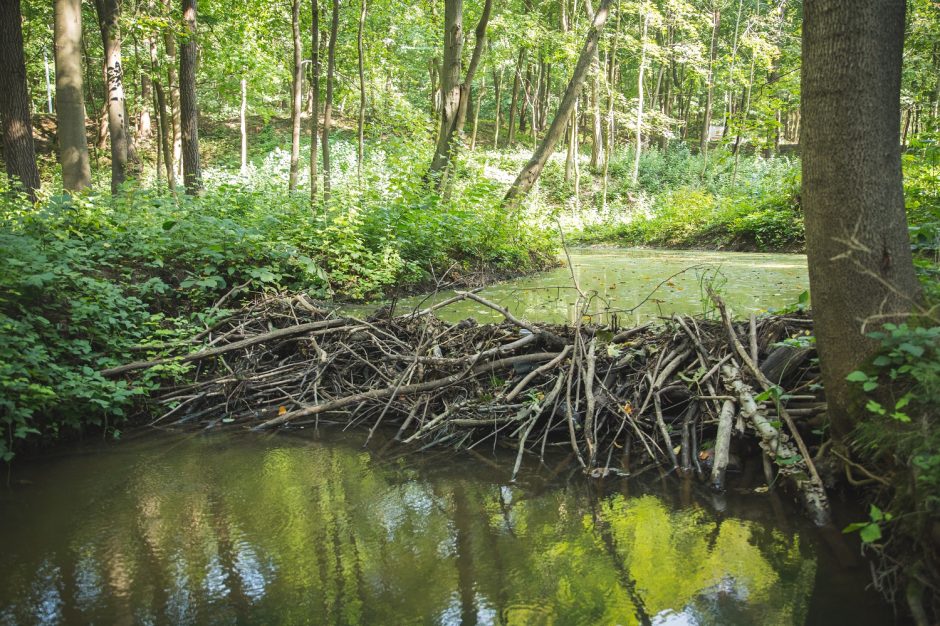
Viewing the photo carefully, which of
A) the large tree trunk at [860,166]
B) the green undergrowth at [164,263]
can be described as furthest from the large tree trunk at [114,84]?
the large tree trunk at [860,166]

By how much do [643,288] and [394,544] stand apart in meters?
8.40

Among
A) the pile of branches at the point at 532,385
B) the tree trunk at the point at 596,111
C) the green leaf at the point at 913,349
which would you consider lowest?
the pile of branches at the point at 532,385

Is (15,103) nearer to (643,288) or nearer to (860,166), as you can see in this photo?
(643,288)

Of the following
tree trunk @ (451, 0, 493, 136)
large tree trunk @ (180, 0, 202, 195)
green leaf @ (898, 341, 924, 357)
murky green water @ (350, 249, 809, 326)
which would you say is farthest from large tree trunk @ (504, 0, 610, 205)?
green leaf @ (898, 341, 924, 357)

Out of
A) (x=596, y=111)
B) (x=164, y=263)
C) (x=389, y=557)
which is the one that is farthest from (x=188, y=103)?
(x=596, y=111)

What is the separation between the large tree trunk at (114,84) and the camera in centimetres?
1398

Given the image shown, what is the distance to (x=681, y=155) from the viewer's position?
35281 mm

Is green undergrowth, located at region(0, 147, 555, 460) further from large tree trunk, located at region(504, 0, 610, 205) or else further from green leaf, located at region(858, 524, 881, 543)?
green leaf, located at region(858, 524, 881, 543)

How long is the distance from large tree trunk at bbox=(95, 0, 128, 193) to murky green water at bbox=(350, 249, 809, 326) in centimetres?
857

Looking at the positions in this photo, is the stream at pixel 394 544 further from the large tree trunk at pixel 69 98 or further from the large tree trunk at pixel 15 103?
the large tree trunk at pixel 15 103

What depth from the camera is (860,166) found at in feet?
9.82

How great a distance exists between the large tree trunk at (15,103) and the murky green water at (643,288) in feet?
25.1

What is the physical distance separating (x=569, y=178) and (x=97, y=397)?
2830 centimetres

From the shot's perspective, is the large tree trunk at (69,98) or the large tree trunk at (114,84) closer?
the large tree trunk at (69,98)
